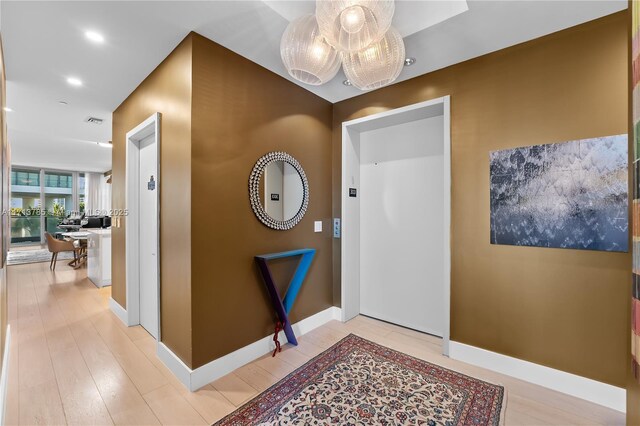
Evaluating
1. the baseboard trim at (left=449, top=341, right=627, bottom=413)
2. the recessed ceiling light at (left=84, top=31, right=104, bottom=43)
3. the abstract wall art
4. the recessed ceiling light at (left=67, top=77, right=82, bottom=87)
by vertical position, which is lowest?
the baseboard trim at (left=449, top=341, right=627, bottom=413)

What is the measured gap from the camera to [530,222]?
2156 mm

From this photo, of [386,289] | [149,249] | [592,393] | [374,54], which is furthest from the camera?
[386,289]

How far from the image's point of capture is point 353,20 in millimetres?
1314

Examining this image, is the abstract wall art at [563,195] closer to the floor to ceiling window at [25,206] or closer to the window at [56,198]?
the window at [56,198]

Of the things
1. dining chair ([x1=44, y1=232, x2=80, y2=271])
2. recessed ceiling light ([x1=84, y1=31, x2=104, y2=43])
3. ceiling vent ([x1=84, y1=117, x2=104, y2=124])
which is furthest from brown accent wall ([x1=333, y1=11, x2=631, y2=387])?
dining chair ([x1=44, y1=232, x2=80, y2=271])

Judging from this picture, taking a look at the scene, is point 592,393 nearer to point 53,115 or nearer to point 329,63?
point 329,63

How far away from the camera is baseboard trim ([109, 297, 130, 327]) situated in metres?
3.18

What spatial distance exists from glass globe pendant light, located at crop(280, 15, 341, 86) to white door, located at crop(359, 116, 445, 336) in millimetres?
1743

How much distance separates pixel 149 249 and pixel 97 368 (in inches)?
43.9

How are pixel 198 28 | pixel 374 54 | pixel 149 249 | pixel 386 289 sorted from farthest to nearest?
pixel 386 289
pixel 149 249
pixel 198 28
pixel 374 54

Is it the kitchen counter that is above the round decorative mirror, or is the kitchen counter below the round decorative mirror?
below

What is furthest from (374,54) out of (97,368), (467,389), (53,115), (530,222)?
(53,115)

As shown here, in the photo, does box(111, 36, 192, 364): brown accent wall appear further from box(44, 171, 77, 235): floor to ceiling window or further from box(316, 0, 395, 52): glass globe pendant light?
box(44, 171, 77, 235): floor to ceiling window

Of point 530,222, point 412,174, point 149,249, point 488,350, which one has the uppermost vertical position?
point 412,174
